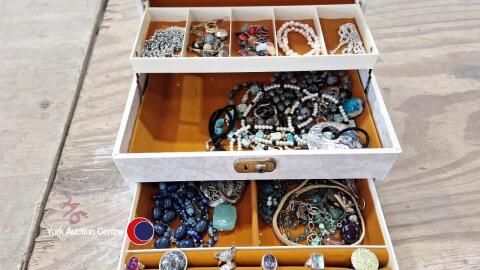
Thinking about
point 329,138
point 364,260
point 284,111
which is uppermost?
point 284,111

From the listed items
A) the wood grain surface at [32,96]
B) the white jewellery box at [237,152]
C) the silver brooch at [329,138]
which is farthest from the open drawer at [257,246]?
the wood grain surface at [32,96]

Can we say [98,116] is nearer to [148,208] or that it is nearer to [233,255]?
[148,208]

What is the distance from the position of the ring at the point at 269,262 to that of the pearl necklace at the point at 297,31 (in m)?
0.60

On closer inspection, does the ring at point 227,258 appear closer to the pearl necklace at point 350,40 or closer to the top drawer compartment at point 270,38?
the top drawer compartment at point 270,38

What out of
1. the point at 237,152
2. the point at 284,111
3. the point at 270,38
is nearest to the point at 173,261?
the point at 237,152

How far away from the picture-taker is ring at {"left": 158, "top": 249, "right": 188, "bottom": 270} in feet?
3.33

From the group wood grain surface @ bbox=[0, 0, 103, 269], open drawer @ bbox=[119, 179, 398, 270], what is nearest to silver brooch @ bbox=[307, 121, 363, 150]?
open drawer @ bbox=[119, 179, 398, 270]

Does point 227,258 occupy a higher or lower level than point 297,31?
lower

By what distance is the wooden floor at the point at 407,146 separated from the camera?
1353mm

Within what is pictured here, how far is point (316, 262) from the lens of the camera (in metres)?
1.00

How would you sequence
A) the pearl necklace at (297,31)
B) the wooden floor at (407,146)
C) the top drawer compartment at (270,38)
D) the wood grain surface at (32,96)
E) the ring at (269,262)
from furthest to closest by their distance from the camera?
the wood grain surface at (32,96)
the wooden floor at (407,146)
the pearl necklace at (297,31)
the top drawer compartment at (270,38)
the ring at (269,262)


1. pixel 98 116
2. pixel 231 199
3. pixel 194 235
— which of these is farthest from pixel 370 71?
pixel 98 116

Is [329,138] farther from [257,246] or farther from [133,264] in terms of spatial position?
[133,264]

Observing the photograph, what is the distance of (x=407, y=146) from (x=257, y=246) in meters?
0.90
